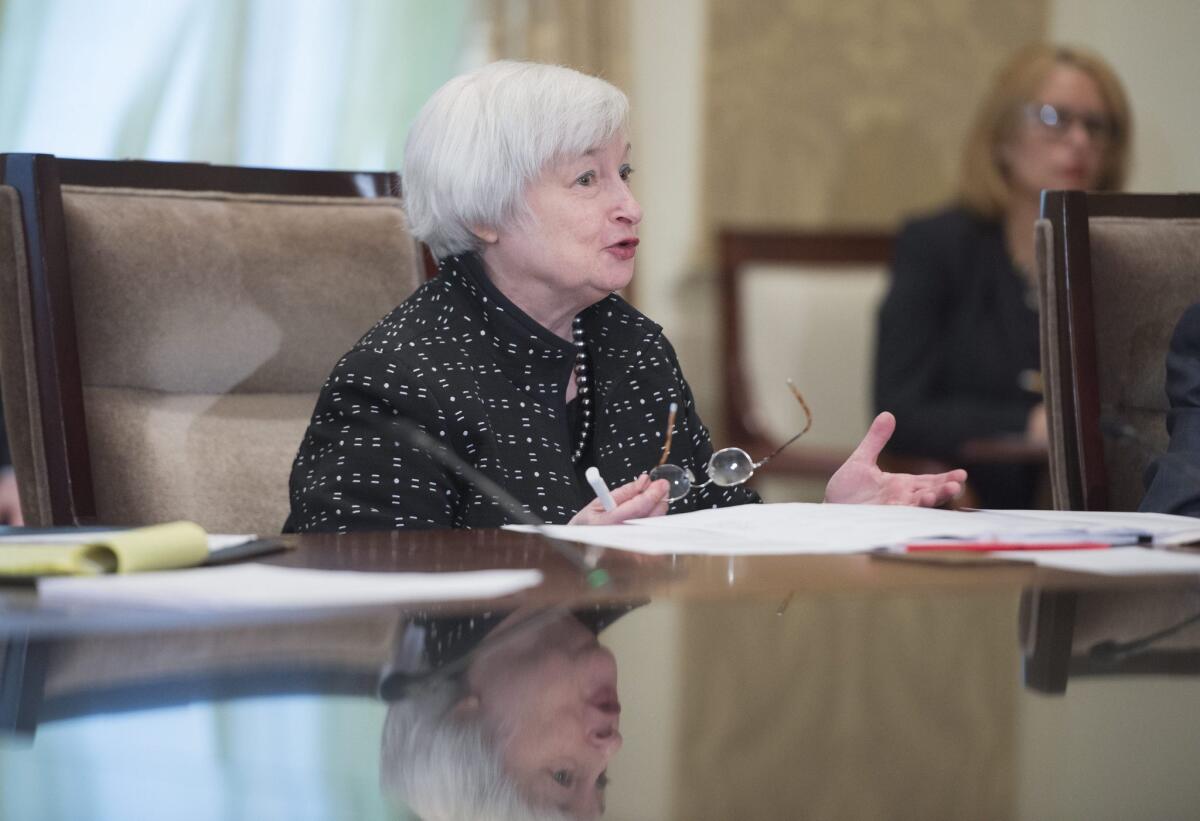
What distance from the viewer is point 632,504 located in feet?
4.00

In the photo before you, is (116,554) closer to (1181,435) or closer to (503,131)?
(503,131)

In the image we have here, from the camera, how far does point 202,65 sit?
3.73 m

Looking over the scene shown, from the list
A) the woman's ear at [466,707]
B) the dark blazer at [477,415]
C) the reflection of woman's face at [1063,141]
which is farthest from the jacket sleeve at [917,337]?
the woman's ear at [466,707]

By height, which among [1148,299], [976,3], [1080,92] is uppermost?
[976,3]

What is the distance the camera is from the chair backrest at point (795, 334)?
392 cm

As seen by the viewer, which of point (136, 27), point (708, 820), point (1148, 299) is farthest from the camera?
point (136, 27)

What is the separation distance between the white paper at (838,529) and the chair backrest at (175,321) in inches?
27.4

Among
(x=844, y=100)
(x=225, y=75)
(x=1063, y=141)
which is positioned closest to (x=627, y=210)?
(x=1063, y=141)

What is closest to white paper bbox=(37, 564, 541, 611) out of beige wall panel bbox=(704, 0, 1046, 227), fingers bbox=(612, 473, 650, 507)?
fingers bbox=(612, 473, 650, 507)

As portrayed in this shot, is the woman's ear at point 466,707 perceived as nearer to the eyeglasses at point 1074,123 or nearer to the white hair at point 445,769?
the white hair at point 445,769

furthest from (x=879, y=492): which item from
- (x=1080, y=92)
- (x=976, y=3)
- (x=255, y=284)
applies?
(x=976, y=3)

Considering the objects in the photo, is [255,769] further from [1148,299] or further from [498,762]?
[1148,299]

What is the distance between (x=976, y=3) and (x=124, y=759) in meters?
4.45

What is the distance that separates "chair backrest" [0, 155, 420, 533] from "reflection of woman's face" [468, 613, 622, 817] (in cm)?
107
